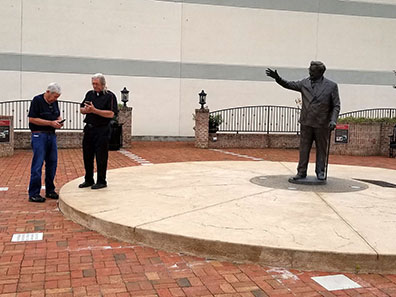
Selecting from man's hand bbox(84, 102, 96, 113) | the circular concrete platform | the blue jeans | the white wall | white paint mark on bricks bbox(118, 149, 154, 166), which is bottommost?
white paint mark on bricks bbox(118, 149, 154, 166)

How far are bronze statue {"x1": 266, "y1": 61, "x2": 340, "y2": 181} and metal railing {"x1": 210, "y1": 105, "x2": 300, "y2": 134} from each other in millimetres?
13906

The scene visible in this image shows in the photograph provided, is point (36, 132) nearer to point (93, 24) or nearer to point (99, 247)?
point (99, 247)

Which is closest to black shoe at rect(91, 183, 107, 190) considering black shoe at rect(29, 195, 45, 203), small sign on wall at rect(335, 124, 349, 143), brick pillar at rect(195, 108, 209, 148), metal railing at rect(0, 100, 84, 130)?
black shoe at rect(29, 195, 45, 203)

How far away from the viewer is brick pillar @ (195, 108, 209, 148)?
62.4 feet

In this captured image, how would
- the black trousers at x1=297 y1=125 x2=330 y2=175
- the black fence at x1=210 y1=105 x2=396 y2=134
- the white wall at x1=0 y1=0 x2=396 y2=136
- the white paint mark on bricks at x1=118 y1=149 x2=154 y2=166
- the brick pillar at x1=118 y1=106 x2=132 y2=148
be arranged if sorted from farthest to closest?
the black fence at x1=210 y1=105 x2=396 y2=134 < the white wall at x1=0 y1=0 x2=396 y2=136 < the brick pillar at x1=118 y1=106 x2=132 y2=148 < the white paint mark on bricks at x1=118 y1=149 x2=154 y2=166 < the black trousers at x1=297 y1=125 x2=330 y2=175

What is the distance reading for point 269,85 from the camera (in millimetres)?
23172

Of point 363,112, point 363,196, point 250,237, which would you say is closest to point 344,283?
point 250,237

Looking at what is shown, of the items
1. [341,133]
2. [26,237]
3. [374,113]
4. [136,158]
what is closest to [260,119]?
[341,133]

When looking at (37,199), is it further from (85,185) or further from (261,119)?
(261,119)

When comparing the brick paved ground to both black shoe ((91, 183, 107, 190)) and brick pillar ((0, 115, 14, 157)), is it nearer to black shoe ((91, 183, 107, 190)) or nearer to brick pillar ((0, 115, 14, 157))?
black shoe ((91, 183, 107, 190))

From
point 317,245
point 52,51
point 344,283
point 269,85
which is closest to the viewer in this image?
point 344,283

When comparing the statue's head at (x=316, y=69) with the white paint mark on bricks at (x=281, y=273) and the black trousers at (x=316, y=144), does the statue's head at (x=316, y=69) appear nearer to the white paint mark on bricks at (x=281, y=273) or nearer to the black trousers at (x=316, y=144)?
the black trousers at (x=316, y=144)

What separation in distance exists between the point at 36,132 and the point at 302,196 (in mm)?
4164

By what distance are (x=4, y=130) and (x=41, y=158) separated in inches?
320
